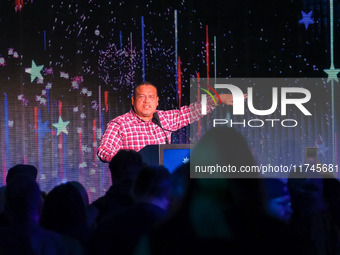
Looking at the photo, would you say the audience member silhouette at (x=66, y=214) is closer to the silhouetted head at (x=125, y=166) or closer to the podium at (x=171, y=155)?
the silhouetted head at (x=125, y=166)

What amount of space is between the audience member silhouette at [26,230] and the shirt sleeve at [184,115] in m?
3.48

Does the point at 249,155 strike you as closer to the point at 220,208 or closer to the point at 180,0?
the point at 220,208

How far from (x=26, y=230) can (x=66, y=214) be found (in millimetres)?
188

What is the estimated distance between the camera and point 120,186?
228 centimetres

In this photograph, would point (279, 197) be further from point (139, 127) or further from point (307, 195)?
point (139, 127)

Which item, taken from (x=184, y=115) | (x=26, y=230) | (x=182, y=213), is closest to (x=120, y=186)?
(x=26, y=230)

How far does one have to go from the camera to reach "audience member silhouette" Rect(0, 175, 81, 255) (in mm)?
1749

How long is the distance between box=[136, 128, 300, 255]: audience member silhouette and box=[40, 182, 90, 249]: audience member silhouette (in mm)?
820

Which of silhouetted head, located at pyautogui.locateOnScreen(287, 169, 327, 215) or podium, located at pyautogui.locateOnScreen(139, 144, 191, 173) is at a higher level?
podium, located at pyautogui.locateOnScreen(139, 144, 191, 173)

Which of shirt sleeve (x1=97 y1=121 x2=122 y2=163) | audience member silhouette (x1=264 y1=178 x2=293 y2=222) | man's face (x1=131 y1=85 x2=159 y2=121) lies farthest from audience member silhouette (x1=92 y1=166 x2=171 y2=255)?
man's face (x1=131 y1=85 x2=159 y2=121)

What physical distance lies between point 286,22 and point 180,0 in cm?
132

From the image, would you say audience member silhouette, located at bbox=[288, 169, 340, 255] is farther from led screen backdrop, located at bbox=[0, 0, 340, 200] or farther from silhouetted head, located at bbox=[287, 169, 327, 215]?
led screen backdrop, located at bbox=[0, 0, 340, 200]

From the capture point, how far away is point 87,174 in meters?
5.73

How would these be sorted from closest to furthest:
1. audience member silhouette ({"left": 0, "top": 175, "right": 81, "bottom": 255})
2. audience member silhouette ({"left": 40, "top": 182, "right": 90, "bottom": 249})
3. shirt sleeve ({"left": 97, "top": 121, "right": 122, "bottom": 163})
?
audience member silhouette ({"left": 0, "top": 175, "right": 81, "bottom": 255})
audience member silhouette ({"left": 40, "top": 182, "right": 90, "bottom": 249})
shirt sleeve ({"left": 97, "top": 121, "right": 122, "bottom": 163})
